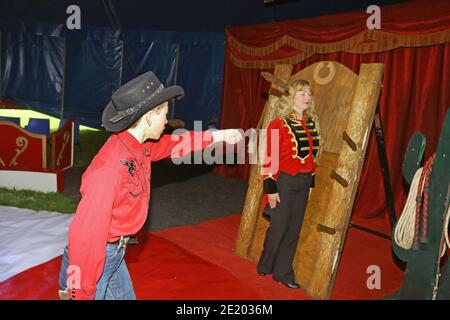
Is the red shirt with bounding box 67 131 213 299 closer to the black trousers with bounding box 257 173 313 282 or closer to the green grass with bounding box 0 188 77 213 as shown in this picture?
the black trousers with bounding box 257 173 313 282

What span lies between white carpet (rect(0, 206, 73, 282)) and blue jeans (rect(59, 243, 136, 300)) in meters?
1.92

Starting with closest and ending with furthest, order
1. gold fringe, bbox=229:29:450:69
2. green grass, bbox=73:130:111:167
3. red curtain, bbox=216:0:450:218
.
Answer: gold fringe, bbox=229:29:450:69, red curtain, bbox=216:0:450:218, green grass, bbox=73:130:111:167

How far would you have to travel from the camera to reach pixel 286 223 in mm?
3572

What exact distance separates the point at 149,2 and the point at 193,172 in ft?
14.3

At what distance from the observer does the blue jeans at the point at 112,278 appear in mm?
1935

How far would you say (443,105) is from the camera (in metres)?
4.91

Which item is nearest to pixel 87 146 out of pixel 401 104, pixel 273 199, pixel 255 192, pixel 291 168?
pixel 255 192

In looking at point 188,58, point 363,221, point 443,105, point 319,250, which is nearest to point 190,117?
point 188,58

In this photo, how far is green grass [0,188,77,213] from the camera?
5.39 m

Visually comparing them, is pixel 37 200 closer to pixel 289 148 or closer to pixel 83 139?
pixel 289 148

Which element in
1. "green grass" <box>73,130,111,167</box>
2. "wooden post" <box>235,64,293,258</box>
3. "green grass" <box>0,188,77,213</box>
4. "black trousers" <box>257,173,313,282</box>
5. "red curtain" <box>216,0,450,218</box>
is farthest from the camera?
"green grass" <box>73,130,111,167</box>

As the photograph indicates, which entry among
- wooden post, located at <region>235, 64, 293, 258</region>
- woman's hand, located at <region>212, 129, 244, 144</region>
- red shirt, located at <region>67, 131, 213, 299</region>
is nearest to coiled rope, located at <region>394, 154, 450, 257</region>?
woman's hand, located at <region>212, 129, 244, 144</region>

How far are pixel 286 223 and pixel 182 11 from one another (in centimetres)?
759

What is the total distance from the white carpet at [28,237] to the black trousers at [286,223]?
6.85ft
